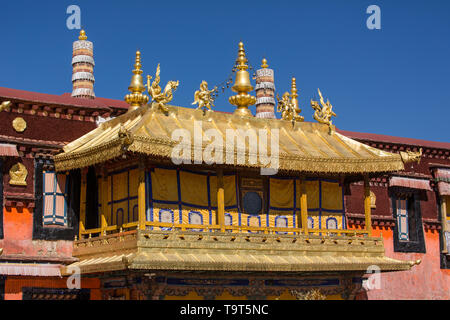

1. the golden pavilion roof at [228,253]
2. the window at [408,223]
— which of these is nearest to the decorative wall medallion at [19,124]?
the golden pavilion roof at [228,253]

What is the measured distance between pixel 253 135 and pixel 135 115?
10.1 feet

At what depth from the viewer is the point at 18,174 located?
18922 millimetres

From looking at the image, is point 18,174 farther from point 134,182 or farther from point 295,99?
point 295,99

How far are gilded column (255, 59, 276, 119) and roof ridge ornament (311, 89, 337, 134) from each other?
17407mm

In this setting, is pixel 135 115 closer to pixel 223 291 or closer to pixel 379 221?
pixel 223 291

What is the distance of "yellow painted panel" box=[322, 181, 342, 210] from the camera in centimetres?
2094

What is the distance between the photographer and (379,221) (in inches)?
990

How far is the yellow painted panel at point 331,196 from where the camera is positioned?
2094 cm

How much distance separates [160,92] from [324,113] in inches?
208

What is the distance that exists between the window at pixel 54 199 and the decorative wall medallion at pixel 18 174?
507 millimetres

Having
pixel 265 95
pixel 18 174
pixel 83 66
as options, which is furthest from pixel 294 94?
pixel 265 95

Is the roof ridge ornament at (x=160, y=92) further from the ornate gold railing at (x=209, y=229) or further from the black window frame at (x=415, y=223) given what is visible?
the black window frame at (x=415, y=223)

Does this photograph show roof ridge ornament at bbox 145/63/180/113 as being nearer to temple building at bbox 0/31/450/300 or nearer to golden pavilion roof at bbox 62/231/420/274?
temple building at bbox 0/31/450/300

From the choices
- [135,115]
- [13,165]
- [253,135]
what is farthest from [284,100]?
[13,165]
